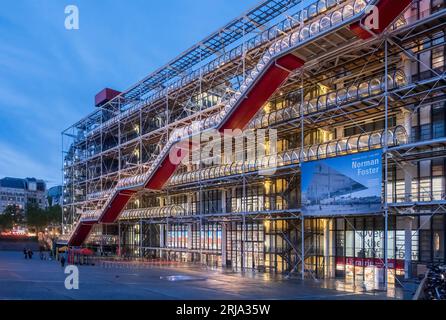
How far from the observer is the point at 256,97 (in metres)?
23.1

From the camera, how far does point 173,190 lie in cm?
3519

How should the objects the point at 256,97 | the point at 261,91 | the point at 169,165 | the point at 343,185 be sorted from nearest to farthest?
the point at 343,185 < the point at 261,91 < the point at 256,97 < the point at 169,165

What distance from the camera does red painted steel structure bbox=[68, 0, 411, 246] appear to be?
58.1 ft

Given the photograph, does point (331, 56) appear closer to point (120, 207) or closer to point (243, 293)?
point (243, 293)

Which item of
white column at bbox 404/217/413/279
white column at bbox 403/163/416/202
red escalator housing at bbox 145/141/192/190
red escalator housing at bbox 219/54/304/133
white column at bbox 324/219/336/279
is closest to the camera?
white column at bbox 404/217/413/279

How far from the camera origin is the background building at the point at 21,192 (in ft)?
426

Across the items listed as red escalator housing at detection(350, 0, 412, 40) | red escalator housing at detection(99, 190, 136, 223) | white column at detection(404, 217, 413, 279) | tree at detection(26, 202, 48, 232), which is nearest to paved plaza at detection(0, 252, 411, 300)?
white column at detection(404, 217, 413, 279)

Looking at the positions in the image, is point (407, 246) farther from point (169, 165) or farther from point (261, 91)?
point (169, 165)

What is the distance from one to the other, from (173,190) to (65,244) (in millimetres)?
14227

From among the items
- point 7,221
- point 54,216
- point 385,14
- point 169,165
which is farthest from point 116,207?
point 7,221

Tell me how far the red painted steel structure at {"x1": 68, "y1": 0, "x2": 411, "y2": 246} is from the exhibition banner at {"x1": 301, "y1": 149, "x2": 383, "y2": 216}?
4.44 metres

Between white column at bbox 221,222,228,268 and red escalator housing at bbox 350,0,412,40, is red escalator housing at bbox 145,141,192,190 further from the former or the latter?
red escalator housing at bbox 350,0,412,40

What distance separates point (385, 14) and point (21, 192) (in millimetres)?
135813
